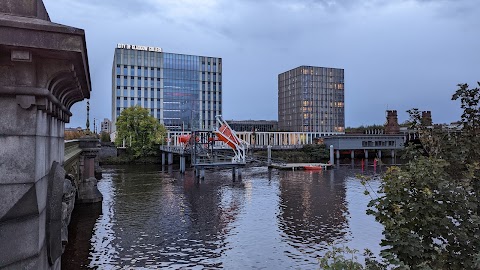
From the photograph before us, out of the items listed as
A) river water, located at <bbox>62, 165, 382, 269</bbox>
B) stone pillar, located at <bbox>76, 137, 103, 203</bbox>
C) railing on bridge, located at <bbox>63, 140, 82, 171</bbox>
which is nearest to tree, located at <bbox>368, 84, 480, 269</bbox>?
river water, located at <bbox>62, 165, 382, 269</bbox>

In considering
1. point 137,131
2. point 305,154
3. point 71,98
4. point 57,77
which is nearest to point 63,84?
point 57,77

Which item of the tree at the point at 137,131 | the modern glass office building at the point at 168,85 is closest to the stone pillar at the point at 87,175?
the tree at the point at 137,131

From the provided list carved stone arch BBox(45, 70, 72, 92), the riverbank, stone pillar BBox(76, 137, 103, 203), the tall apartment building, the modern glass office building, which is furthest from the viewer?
the tall apartment building

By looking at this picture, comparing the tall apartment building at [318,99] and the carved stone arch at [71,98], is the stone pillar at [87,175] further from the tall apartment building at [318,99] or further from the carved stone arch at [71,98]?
the tall apartment building at [318,99]

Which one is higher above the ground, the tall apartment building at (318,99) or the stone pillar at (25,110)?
the tall apartment building at (318,99)

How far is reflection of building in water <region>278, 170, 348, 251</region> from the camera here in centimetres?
2255

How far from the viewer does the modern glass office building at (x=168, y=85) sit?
138000 millimetres

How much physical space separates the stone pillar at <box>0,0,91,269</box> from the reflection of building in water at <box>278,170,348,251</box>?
17291mm

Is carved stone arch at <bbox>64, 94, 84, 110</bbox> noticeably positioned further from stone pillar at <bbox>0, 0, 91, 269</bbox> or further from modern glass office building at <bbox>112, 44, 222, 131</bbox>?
modern glass office building at <bbox>112, 44, 222, 131</bbox>

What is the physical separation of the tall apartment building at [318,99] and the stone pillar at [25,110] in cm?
18471

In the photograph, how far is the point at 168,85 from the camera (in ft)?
Result: 470

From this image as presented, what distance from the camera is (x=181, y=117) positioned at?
14412 centimetres

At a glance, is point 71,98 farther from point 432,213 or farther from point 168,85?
point 168,85

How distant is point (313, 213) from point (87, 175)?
21526 millimetres
